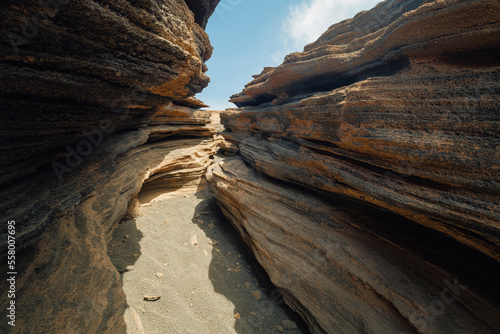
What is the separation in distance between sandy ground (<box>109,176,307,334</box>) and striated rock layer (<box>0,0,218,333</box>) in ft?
3.58

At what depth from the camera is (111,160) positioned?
4918 millimetres

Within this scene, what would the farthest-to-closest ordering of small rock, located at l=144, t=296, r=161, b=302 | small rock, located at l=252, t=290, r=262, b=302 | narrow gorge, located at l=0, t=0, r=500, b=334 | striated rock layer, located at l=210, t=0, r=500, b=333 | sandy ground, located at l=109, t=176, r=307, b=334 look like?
small rock, located at l=252, t=290, r=262, b=302, small rock, located at l=144, t=296, r=161, b=302, sandy ground, located at l=109, t=176, r=307, b=334, striated rock layer, located at l=210, t=0, r=500, b=333, narrow gorge, located at l=0, t=0, r=500, b=334

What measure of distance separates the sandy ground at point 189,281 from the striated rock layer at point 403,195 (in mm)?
721

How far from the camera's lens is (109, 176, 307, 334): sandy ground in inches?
141

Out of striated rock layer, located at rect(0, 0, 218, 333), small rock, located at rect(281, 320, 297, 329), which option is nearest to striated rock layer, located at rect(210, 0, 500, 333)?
small rock, located at rect(281, 320, 297, 329)

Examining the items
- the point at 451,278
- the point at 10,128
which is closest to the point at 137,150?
the point at 10,128

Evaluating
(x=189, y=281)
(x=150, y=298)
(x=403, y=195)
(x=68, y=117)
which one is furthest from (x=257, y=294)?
(x=68, y=117)

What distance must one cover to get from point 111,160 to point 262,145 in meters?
5.28

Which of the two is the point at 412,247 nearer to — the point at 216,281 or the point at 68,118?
the point at 216,281

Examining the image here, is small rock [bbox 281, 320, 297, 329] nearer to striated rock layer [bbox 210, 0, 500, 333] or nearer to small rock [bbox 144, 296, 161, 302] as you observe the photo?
striated rock layer [bbox 210, 0, 500, 333]

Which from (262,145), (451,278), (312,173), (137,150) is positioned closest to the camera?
(451,278)

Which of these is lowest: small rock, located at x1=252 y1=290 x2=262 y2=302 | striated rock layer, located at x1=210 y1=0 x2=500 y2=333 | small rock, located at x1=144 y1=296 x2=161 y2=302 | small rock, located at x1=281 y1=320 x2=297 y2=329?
small rock, located at x1=252 y1=290 x2=262 y2=302

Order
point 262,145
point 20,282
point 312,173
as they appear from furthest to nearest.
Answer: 1. point 262,145
2. point 312,173
3. point 20,282

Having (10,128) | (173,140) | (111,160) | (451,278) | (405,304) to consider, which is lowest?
(405,304)
